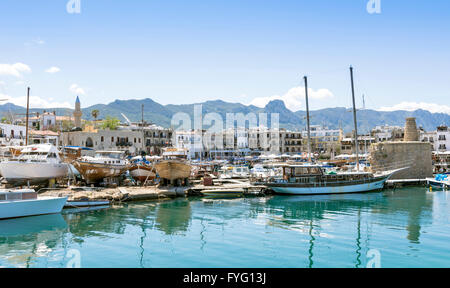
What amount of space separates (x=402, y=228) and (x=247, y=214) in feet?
32.4

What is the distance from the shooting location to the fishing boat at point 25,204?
21562 millimetres

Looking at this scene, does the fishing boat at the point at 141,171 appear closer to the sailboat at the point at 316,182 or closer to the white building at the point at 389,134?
the sailboat at the point at 316,182

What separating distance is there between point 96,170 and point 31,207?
12.3 m

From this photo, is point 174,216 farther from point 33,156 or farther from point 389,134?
point 389,134

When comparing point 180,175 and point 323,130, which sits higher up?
point 323,130

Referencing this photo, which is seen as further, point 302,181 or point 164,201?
point 302,181

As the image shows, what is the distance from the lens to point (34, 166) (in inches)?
1253

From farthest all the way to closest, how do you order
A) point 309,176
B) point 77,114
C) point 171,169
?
point 77,114 → point 309,176 → point 171,169

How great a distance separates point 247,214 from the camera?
2477 cm

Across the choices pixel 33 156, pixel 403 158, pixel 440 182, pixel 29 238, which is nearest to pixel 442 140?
pixel 403 158

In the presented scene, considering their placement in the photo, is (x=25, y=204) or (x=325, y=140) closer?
(x=25, y=204)

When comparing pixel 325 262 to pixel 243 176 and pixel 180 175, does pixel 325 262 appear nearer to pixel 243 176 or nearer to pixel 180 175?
pixel 180 175

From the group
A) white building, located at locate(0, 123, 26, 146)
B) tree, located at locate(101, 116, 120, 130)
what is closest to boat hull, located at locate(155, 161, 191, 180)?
white building, located at locate(0, 123, 26, 146)
